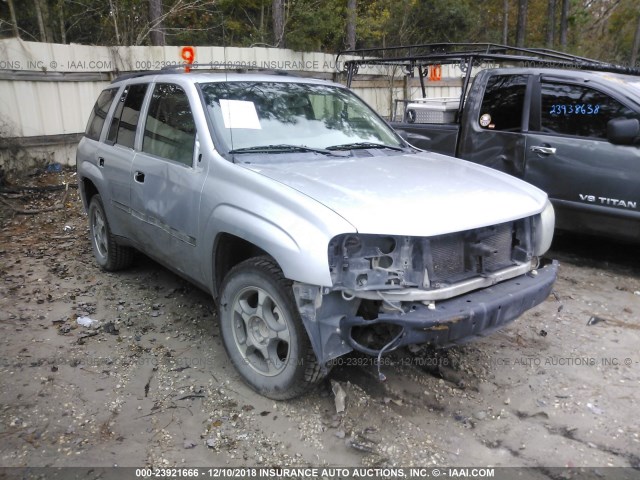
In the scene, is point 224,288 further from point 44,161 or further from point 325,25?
point 325,25

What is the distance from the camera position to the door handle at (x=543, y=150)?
5338 mm

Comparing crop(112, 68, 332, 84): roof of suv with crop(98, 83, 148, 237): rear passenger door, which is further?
crop(98, 83, 148, 237): rear passenger door

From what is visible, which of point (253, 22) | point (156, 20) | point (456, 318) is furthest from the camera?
point (253, 22)

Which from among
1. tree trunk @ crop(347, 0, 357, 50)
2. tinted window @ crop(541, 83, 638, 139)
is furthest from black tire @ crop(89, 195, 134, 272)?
tree trunk @ crop(347, 0, 357, 50)

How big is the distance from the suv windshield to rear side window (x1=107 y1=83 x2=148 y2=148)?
0.93 metres

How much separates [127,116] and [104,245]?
1397 mm

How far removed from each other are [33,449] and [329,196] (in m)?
2.01

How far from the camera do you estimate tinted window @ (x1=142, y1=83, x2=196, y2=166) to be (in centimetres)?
370

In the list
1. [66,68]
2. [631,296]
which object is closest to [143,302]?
[631,296]

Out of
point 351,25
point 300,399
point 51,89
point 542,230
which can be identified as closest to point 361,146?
point 542,230

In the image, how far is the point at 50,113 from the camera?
29.1 ft

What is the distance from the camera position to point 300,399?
3.16m

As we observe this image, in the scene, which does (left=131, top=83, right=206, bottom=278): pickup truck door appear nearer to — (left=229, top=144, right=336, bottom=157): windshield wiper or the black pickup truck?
(left=229, top=144, right=336, bottom=157): windshield wiper

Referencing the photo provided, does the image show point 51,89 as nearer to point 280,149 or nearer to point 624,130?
point 280,149
